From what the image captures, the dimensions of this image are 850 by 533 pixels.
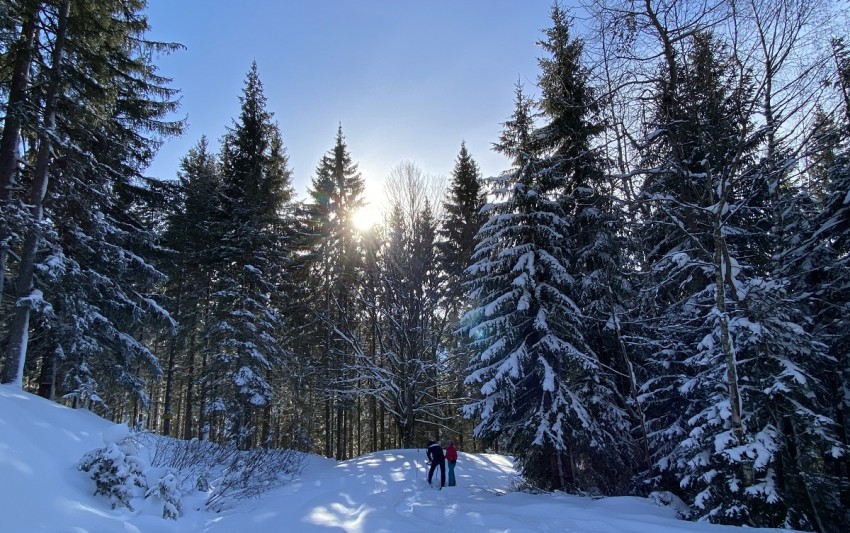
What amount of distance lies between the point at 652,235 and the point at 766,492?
21.2 ft

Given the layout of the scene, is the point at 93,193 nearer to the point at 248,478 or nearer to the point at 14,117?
the point at 14,117

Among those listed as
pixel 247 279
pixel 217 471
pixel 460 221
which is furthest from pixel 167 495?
pixel 460 221

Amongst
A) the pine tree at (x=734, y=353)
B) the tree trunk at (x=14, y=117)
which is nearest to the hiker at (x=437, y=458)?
the pine tree at (x=734, y=353)

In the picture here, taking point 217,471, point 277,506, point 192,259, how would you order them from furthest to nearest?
1. point 192,259
2. point 217,471
3. point 277,506

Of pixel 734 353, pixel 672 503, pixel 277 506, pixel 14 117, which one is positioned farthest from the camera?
pixel 14 117

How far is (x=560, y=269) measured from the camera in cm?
1163

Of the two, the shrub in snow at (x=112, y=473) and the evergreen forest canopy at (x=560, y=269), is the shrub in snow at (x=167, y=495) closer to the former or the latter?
the shrub in snow at (x=112, y=473)

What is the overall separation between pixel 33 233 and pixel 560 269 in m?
13.3

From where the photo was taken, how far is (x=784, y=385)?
288 inches

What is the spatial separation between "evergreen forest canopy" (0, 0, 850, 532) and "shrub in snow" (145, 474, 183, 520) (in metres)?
7.18

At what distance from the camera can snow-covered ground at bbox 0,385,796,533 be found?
439 cm

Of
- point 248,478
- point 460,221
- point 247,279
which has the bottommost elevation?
point 248,478

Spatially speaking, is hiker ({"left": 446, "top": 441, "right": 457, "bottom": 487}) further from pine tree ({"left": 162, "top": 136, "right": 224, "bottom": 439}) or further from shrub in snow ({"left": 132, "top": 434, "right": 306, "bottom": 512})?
pine tree ({"left": 162, "top": 136, "right": 224, "bottom": 439})

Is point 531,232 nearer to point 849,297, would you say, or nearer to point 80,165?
point 849,297
